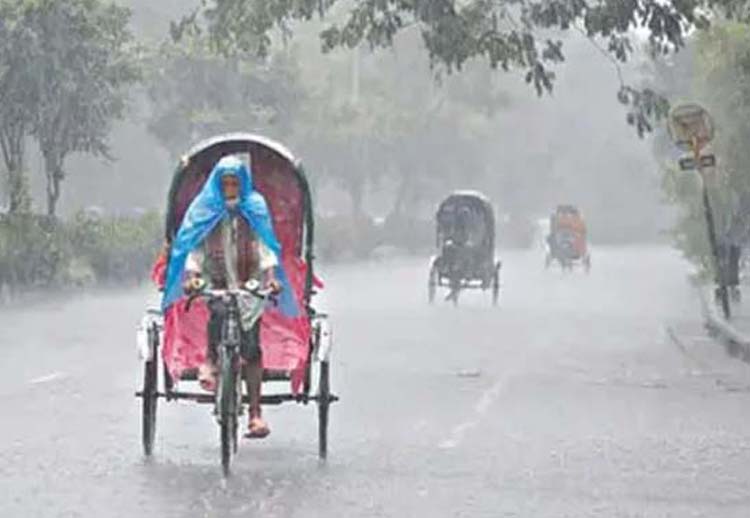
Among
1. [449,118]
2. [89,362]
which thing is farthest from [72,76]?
[449,118]

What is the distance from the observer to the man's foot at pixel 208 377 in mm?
12602

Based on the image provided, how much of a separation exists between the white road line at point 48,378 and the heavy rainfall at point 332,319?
8 centimetres

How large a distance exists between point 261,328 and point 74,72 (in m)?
30.0

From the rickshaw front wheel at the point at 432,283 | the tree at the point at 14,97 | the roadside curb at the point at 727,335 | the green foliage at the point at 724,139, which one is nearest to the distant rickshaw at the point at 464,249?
the rickshaw front wheel at the point at 432,283

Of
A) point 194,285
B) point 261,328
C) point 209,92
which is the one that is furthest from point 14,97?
point 194,285

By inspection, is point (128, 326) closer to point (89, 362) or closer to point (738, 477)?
point (89, 362)

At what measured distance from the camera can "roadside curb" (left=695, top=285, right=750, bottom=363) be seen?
25.8 meters

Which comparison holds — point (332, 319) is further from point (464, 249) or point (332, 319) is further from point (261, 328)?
point (261, 328)

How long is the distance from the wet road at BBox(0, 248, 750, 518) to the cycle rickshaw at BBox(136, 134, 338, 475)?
0.42 meters

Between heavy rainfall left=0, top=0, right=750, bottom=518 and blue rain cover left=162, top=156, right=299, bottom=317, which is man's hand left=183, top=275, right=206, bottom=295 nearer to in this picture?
heavy rainfall left=0, top=0, right=750, bottom=518

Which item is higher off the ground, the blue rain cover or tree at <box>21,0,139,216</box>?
tree at <box>21,0,139,216</box>

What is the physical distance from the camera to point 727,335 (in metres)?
28.0

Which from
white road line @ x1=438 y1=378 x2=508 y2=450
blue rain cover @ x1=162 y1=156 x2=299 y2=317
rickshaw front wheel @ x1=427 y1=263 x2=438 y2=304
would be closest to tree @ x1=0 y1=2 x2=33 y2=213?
rickshaw front wheel @ x1=427 y1=263 x2=438 y2=304

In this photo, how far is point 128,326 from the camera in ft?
100
